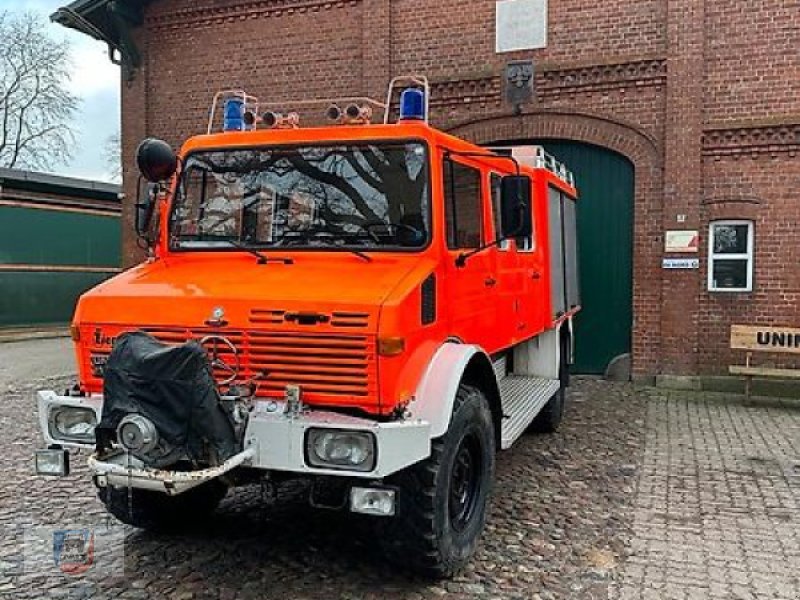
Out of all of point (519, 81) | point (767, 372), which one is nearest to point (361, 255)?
point (767, 372)

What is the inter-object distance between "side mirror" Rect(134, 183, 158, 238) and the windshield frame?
0.14 metres

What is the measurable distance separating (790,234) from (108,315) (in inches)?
365

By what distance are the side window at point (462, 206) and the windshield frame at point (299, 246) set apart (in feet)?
0.50

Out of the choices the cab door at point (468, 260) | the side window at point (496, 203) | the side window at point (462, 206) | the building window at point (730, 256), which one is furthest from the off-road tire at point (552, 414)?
the building window at point (730, 256)

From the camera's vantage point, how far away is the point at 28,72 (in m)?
34.7

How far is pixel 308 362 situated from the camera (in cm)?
371

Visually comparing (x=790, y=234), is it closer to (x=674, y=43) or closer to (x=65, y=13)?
(x=674, y=43)

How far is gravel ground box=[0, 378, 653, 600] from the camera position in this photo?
4.09 m

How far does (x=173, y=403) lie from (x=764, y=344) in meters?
8.78

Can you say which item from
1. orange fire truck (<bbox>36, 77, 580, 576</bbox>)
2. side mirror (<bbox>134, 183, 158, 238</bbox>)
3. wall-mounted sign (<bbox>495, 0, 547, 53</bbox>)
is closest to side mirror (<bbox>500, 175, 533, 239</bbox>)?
orange fire truck (<bbox>36, 77, 580, 576</bbox>)

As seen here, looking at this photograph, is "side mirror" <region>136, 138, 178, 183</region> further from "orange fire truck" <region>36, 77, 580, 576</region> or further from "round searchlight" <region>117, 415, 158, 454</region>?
"round searchlight" <region>117, 415, 158, 454</region>

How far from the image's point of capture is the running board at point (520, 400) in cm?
544

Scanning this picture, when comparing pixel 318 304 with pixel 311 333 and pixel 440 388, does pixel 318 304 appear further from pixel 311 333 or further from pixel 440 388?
pixel 440 388

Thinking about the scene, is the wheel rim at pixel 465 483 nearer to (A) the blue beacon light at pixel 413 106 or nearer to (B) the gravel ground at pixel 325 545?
(B) the gravel ground at pixel 325 545
